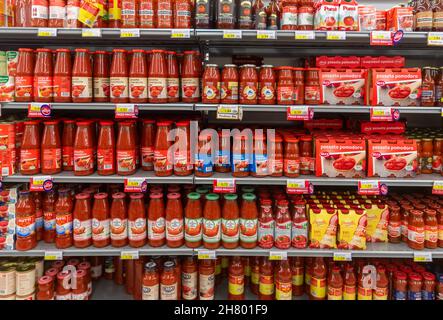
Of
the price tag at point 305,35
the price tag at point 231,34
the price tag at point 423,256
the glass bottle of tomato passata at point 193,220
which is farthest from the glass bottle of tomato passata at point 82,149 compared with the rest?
the price tag at point 423,256

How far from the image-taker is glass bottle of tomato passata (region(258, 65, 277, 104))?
2.20 m

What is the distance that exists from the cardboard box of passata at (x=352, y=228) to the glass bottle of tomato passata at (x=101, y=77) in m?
→ 1.68

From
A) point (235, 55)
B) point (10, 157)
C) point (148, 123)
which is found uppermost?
point (235, 55)

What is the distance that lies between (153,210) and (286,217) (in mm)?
850

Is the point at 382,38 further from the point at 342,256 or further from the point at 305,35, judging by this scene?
the point at 342,256

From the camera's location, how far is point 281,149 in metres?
2.27

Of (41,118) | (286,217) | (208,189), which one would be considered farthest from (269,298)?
(41,118)

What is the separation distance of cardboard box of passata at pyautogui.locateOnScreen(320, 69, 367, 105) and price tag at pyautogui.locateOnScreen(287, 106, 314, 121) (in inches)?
7.6

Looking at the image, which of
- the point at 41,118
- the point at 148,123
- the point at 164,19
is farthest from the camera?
the point at 41,118

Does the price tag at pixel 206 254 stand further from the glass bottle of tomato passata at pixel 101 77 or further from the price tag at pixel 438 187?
the price tag at pixel 438 187

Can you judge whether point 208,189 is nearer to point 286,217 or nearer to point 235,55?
point 286,217

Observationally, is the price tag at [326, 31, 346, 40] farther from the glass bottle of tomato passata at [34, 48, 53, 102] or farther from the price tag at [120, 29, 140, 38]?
the glass bottle of tomato passata at [34, 48, 53, 102]

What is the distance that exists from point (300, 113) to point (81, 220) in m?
1.52

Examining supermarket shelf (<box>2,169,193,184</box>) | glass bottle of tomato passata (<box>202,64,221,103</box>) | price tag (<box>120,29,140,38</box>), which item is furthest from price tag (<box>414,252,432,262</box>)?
price tag (<box>120,29,140,38</box>)
